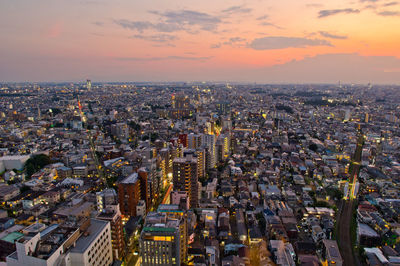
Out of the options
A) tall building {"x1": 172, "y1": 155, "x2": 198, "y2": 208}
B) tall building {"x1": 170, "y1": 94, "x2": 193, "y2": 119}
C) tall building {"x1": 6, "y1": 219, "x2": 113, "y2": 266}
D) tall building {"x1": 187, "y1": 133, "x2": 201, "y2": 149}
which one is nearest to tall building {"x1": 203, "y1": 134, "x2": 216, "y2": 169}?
tall building {"x1": 187, "y1": 133, "x2": 201, "y2": 149}

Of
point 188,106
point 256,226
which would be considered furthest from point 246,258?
point 188,106

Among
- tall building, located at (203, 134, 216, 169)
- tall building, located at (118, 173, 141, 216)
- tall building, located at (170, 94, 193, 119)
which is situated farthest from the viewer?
tall building, located at (170, 94, 193, 119)

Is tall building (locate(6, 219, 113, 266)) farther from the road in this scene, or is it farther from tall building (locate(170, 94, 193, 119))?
tall building (locate(170, 94, 193, 119))

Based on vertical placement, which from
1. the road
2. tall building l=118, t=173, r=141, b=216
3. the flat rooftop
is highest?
the flat rooftop

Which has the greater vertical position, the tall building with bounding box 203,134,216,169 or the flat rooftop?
the flat rooftop

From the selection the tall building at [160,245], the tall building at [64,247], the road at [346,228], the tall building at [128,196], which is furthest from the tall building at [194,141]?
the tall building at [64,247]

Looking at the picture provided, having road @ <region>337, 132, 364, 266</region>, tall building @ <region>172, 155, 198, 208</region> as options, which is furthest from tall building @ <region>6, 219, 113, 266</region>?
road @ <region>337, 132, 364, 266</region>

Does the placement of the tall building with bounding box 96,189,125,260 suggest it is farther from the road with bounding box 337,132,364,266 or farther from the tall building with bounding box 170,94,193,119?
the tall building with bounding box 170,94,193,119

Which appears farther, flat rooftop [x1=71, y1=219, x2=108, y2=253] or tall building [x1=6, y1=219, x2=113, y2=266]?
flat rooftop [x1=71, y1=219, x2=108, y2=253]

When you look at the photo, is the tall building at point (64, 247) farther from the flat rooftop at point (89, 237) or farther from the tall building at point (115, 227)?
the tall building at point (115, 227)

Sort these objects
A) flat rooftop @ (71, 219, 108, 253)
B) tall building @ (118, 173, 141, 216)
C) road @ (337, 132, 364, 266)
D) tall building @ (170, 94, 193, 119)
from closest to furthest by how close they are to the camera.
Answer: flat rooftop @ (71, 219, 108, 253) < road @ (337, 132, 364, 266) < tall building @ (118, 173, 141, 216) < tall building @ (170, 94, 193, 119)
